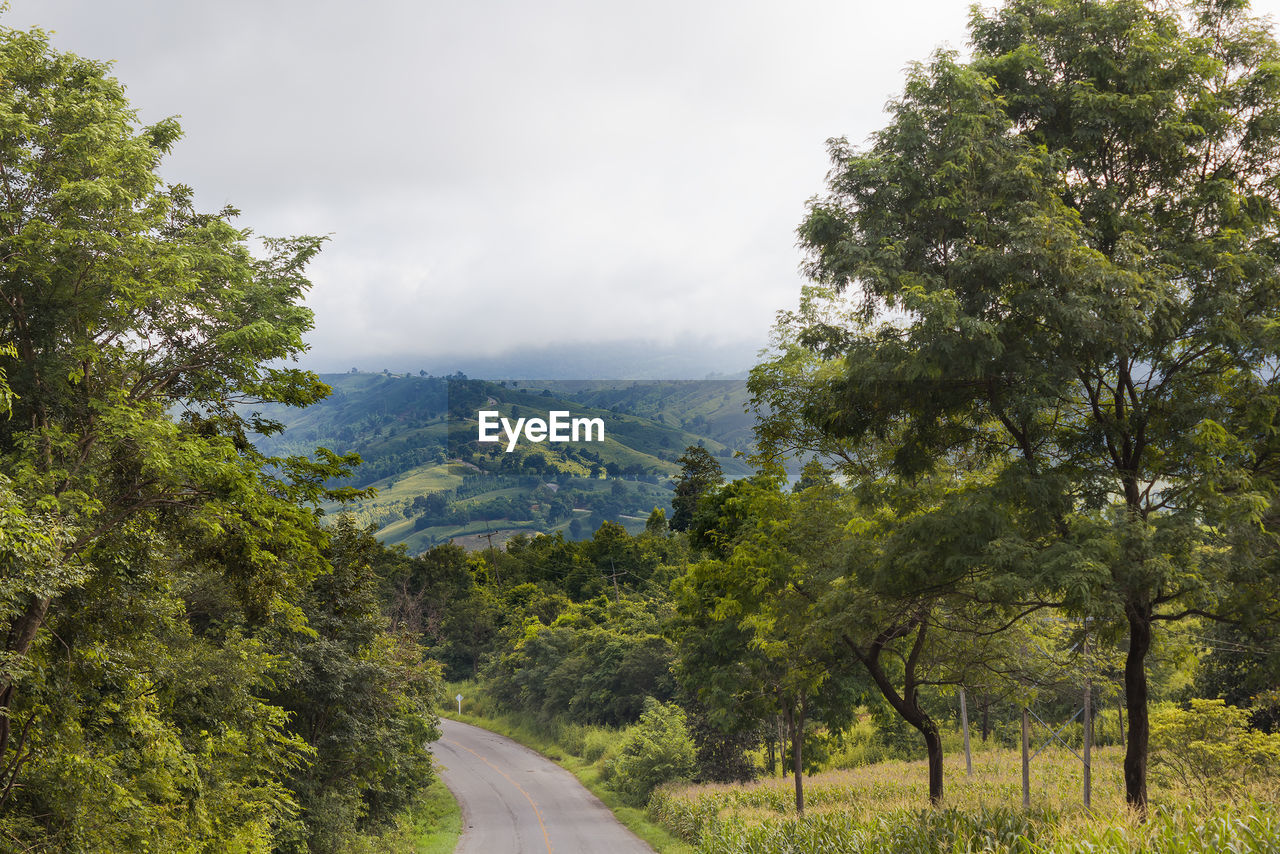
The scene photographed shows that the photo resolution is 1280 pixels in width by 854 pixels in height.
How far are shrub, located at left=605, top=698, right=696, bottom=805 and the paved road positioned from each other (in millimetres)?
1407

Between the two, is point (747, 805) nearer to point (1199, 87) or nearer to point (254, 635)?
point (254, 635)

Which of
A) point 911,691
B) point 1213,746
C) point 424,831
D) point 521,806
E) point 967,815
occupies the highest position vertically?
point 911,691

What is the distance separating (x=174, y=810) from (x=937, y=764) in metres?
13.9

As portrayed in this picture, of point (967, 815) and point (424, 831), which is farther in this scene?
point (424, 831)

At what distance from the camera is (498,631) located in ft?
202

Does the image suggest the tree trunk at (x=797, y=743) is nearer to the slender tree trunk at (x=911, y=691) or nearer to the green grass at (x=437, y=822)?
→ the slender tree trunk at (x=911, y=691)

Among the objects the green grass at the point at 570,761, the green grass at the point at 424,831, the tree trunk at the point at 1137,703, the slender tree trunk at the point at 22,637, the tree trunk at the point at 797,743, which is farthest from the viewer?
the green grass at the point at 570,761

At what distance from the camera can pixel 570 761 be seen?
40.2m

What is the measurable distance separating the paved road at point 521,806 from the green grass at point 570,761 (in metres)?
0.40

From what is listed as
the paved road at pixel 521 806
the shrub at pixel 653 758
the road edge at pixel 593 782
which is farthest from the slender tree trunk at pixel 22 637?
the shrub at pixel 653 758

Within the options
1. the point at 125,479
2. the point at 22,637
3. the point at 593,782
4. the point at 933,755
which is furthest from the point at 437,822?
the point at 22,637

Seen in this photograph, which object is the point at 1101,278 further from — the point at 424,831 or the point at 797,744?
the point at 424,831

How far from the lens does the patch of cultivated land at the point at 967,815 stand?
8.16 m

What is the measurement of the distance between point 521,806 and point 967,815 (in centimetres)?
2335
